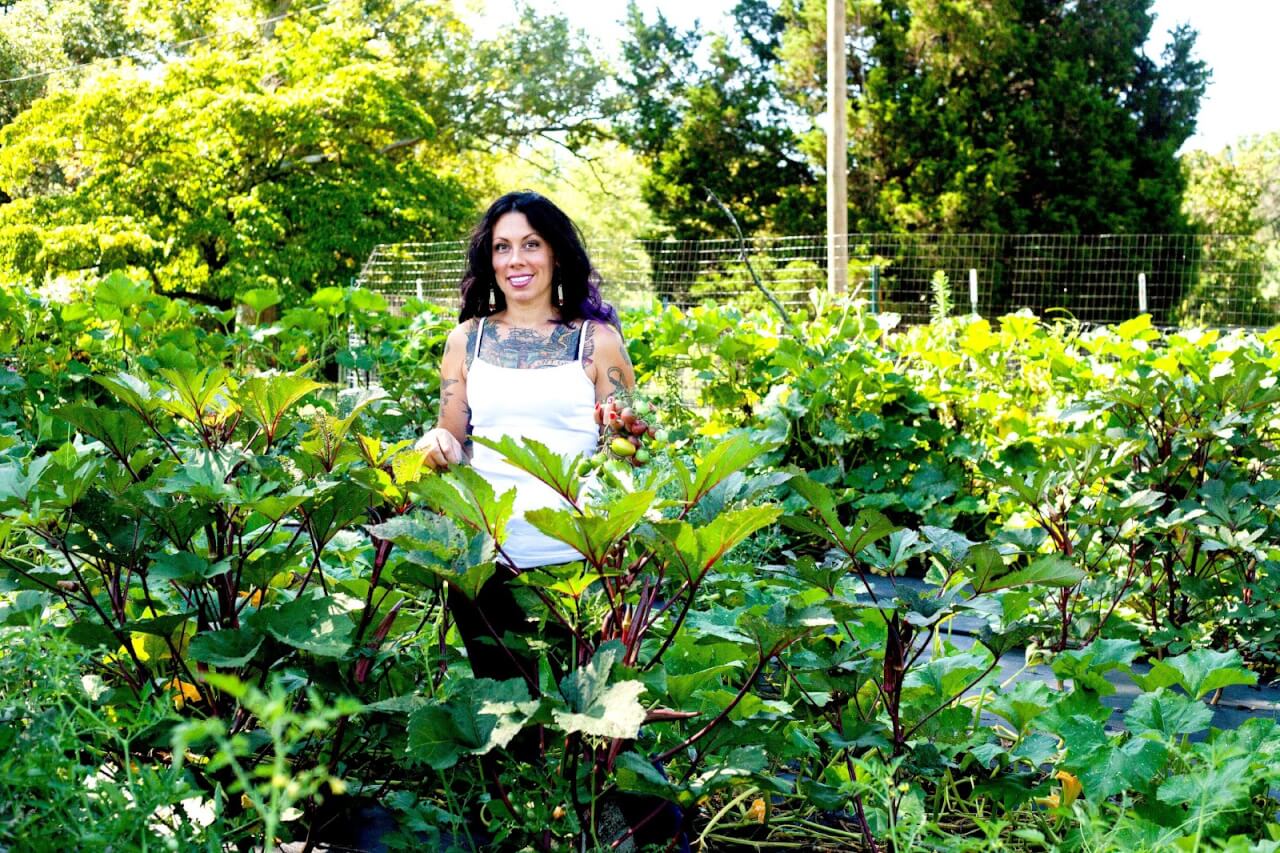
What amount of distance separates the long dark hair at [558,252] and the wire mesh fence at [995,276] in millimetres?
10108

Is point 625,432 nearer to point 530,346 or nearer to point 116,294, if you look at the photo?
point 530,346

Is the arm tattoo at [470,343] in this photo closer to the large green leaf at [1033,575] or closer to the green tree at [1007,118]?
the large green leaf at [1033,575]

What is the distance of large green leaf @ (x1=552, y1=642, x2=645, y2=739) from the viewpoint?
1152 mm

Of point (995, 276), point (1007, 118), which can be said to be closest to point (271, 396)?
point (995, 276)

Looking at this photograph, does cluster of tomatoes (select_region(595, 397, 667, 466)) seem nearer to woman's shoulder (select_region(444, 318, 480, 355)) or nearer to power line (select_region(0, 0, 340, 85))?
woman's shoulder (select_region(444, 318, 480, 355))

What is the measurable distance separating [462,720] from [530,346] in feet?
3.67

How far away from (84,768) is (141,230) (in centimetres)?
1911

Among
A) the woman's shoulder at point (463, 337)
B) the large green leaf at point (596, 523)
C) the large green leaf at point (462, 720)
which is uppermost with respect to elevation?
the woman's shoulder at point (463, 337)

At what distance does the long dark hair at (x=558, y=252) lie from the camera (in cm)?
239

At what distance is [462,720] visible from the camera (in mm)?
1287

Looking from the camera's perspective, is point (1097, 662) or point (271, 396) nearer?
point (271, 396)

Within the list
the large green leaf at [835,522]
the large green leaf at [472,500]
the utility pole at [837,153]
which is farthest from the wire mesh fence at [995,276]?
the large green leaf at [472,500]

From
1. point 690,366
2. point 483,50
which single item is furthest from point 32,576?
point 483,50

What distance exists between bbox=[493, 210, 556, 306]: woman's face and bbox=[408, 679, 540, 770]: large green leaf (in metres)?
1.16
